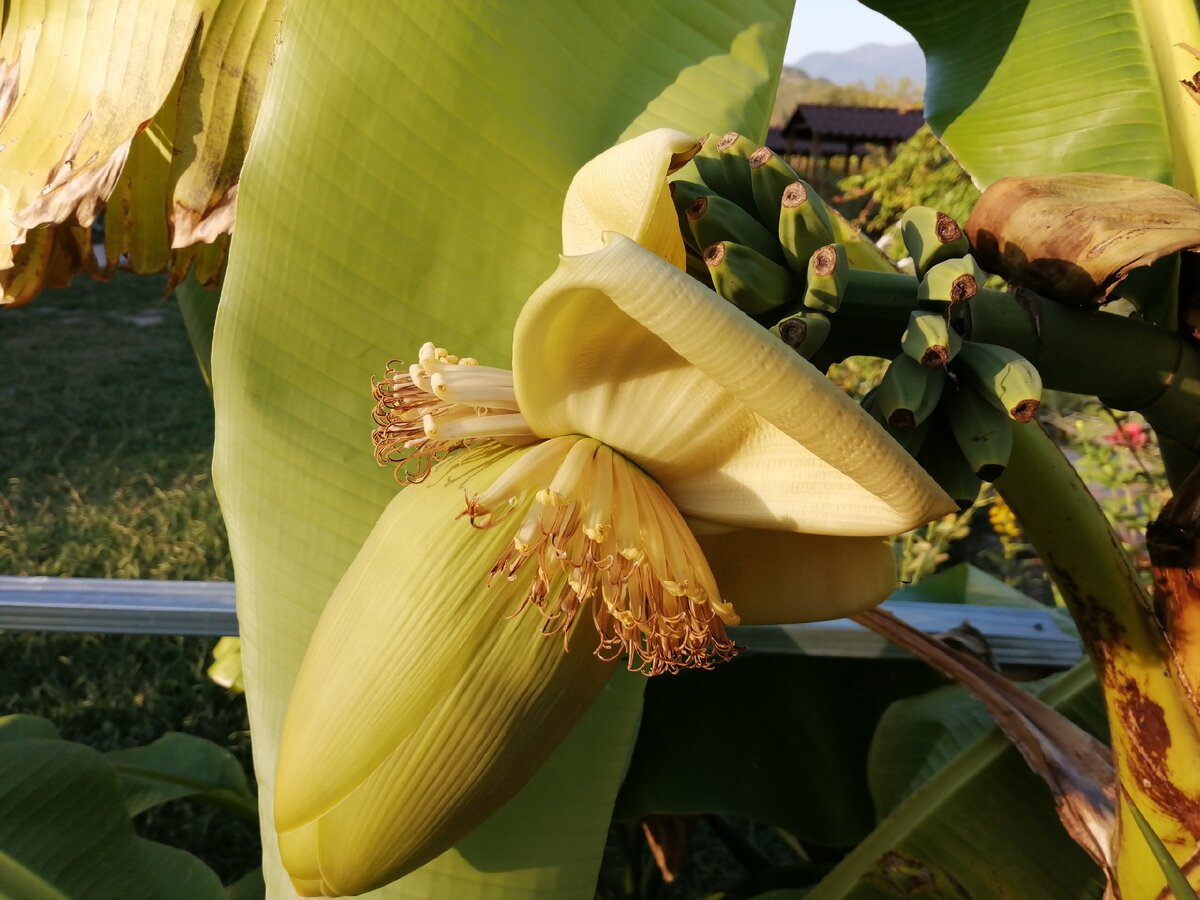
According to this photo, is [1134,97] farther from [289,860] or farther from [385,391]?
[289,860]

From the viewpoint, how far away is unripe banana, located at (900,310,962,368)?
1.32 feet

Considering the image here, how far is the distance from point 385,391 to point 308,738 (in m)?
0.20

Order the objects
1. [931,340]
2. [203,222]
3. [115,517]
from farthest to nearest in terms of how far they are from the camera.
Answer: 1. [115,517]
2. [203,222]
3. [931,340]

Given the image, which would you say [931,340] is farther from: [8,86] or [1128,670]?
[8,86]

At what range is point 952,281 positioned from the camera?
416 mm

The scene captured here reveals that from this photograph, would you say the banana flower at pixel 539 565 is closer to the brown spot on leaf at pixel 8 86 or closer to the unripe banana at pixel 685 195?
the unripe banana at pixel 685 195

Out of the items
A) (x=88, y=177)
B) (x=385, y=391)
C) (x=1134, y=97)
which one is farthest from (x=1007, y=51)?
(x=88, y=177)

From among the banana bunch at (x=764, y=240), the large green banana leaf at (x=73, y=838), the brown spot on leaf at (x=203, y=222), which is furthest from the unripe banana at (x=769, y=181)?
the large green banana leaf at (x=73, y=838)

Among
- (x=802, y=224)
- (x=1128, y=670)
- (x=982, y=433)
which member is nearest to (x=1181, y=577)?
(x=1128, y=670)

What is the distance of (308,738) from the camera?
451mm

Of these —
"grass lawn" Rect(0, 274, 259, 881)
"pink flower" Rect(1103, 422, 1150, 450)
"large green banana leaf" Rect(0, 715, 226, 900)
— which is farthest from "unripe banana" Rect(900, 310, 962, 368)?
"pink flower" Rect(1103, 422, 1150, 450)

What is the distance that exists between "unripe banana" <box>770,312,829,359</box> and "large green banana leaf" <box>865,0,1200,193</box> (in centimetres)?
43

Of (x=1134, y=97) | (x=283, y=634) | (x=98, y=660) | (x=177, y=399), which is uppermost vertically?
(x=1134, y=97)

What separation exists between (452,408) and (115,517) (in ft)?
8.90
